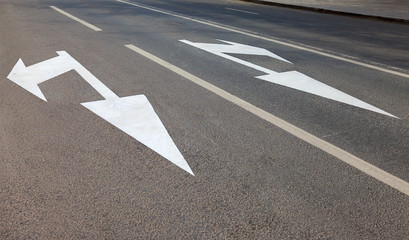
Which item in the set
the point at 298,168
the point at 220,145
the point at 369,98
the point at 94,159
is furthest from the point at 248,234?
the point at 369,98

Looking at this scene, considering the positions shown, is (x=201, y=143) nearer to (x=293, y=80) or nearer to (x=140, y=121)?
(x=140, y=121)

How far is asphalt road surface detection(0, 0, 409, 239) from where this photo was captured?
8.96ft

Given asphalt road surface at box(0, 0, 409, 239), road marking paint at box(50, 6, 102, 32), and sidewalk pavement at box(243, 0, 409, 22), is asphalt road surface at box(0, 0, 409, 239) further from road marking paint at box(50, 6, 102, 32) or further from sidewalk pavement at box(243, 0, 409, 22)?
sidewalk pavement at box(243, 0, 409, 22)

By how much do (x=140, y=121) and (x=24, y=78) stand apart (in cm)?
268

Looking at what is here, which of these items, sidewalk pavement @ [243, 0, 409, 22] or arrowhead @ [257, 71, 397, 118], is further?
sidewalk pavement @ [243, 0, 409, 22]

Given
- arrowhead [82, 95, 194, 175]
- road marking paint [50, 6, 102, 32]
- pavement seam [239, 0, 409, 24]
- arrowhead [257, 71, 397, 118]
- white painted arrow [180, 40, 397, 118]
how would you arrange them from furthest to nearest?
pavement seam [239, 0, 409, 24] < road marking paint [50, 6, 102, 32] < white painted arrow [180, 40, 397, 118] < arrowhead [257, 71, 397, 118] < arrowhead [82, 95, 194, 175]

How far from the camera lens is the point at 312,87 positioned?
587 centimetres

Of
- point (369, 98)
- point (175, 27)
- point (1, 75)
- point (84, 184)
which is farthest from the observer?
point (175, 27)

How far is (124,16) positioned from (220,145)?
1091 centimetres

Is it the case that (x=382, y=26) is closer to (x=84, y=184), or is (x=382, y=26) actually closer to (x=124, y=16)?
(x=124, y=16)

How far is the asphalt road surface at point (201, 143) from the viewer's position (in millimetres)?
2732

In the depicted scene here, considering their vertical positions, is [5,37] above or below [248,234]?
below

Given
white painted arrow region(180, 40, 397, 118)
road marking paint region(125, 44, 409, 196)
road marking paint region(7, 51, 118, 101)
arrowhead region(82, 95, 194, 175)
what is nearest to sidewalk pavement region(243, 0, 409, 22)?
white painted arrow region(180, 40, 397, 118)

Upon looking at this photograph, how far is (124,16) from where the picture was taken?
44.7ft
